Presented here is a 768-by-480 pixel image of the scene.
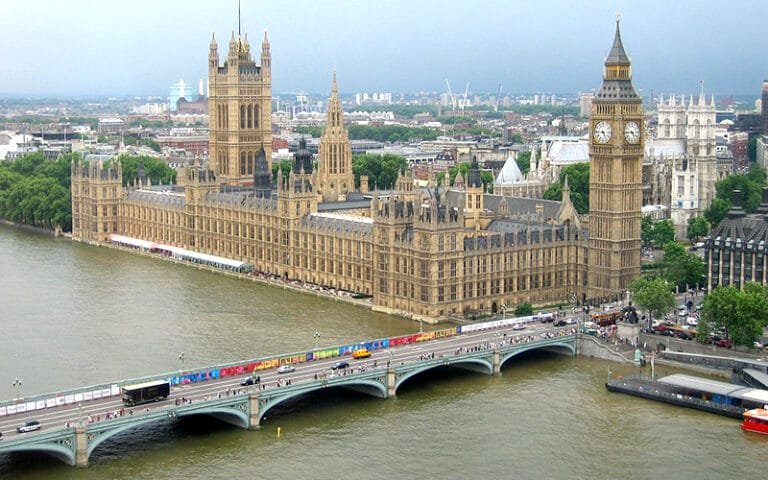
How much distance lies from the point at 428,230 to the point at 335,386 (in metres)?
24.5

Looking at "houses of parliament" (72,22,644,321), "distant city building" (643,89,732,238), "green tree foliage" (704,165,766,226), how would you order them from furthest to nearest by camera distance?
"distant city building" (643,89,732,238) → "green tree foliage" (704,165,766,226) → "houses of parliament" (72,22,644,321)

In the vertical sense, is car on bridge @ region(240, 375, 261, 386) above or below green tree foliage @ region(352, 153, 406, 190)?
below

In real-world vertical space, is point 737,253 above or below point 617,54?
below

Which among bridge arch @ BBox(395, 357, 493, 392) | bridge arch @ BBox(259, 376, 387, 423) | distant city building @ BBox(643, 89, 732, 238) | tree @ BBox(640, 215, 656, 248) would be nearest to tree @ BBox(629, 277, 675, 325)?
bridge arch @ BBox(395, 357, 493, 392)

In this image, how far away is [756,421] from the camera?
7088cm

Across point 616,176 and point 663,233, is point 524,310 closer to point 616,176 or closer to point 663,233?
point 616,176

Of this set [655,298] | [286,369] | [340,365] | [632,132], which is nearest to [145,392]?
[286,369]

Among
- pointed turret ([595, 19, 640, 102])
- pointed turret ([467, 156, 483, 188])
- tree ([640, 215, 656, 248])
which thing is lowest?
tree ([640, 215, 656, 248])

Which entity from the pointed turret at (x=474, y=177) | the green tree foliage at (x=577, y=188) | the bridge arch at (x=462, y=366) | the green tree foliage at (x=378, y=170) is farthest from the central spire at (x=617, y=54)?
the green tree foliage at (x=378, y=170)

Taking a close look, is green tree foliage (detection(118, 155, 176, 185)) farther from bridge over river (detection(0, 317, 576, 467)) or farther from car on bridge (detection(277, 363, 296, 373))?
car on bridge (detection(277, 363, 296, 373))

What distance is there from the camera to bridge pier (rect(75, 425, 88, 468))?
2532 inches

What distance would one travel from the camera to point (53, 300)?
357 feet

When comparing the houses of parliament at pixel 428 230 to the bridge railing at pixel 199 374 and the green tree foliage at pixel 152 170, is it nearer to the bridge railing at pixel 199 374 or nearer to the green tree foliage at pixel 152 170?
the bridge railing at pixel 199 374

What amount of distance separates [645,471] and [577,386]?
16.1m
